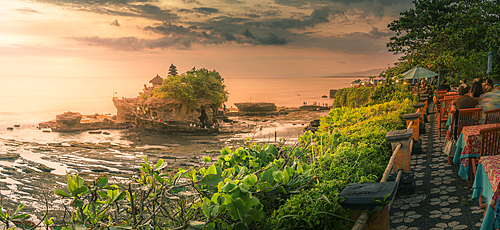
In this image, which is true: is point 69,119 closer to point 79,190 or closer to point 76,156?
point 76,156

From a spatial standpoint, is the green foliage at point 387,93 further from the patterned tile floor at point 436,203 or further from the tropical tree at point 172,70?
the tropical tree at point 172,70

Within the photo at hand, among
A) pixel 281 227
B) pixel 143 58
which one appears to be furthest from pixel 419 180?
pixel 143 58

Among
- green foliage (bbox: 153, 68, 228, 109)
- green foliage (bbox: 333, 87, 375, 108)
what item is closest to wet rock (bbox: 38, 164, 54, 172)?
green foliage (bbox: 153, 68, 228, 109)

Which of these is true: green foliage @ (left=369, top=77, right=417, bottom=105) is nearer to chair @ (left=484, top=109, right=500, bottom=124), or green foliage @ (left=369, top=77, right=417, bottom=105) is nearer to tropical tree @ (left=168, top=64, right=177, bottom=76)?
chair @ (left=484, top=109, right=500, bottom=124)

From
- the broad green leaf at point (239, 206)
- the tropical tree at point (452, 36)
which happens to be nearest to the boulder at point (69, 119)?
the tropical tree at point (452, 36)

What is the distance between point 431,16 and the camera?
21.2 meters

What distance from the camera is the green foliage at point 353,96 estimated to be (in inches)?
1434

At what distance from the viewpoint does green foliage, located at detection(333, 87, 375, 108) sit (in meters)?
36.4

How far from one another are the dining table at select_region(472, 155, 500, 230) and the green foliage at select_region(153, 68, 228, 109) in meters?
52.9

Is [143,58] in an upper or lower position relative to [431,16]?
upper

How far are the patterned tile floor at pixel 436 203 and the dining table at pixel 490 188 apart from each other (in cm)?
25

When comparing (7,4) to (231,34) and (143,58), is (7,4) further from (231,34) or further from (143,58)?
(231,34)

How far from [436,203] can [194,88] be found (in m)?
55.1

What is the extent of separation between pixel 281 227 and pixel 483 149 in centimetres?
302
